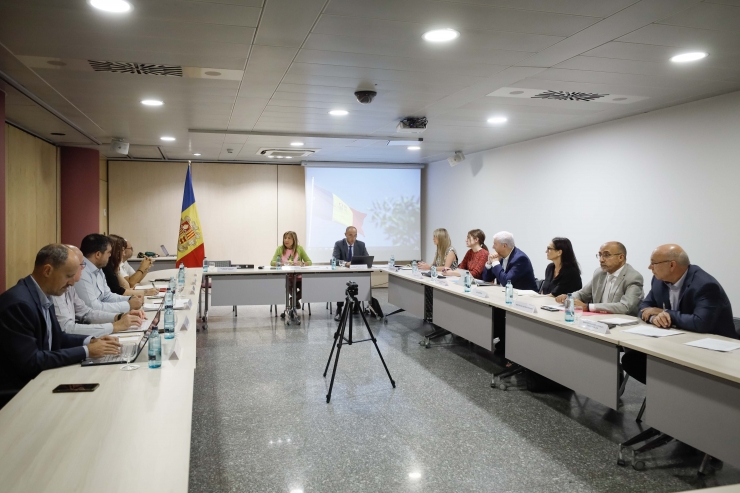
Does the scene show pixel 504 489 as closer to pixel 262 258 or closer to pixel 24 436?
pixel 24 436

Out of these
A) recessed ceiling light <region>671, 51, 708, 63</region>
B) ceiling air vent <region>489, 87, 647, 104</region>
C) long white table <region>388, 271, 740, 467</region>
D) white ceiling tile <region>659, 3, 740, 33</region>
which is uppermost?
ceiling air vent <region>489, 87, 647, 104</region>

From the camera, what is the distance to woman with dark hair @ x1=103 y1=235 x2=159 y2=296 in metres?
4.65

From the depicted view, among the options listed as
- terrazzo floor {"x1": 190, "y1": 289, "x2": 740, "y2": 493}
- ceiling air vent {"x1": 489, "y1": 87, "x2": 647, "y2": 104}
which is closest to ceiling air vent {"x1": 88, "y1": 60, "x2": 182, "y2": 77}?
terrazzo floor {"x1": 190, "y1": 289, "x2": 740, "y2": 493}

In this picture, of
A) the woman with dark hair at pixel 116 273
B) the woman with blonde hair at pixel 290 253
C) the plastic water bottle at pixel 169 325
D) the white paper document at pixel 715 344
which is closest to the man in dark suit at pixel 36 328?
the plastic water bottle at pixel 169 325

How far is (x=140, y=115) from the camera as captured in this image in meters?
5.70

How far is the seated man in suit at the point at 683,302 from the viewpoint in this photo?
3.04 metres

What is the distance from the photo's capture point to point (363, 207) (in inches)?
409

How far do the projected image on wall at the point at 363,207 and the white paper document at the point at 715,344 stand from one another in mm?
7853

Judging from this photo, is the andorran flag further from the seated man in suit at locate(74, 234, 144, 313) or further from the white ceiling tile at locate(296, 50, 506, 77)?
the white ceiling tile at locate(296, 50, 506, 77)

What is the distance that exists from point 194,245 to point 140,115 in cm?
260

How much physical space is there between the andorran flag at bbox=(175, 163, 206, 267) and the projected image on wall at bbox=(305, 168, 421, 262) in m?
2.74

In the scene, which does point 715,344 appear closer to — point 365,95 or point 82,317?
point 365,95

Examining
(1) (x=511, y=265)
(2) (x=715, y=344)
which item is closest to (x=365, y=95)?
(1) (x=511, y=265)

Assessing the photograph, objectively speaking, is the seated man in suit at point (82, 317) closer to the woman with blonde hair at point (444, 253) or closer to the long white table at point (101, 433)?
the long white table at point (101, 433)
